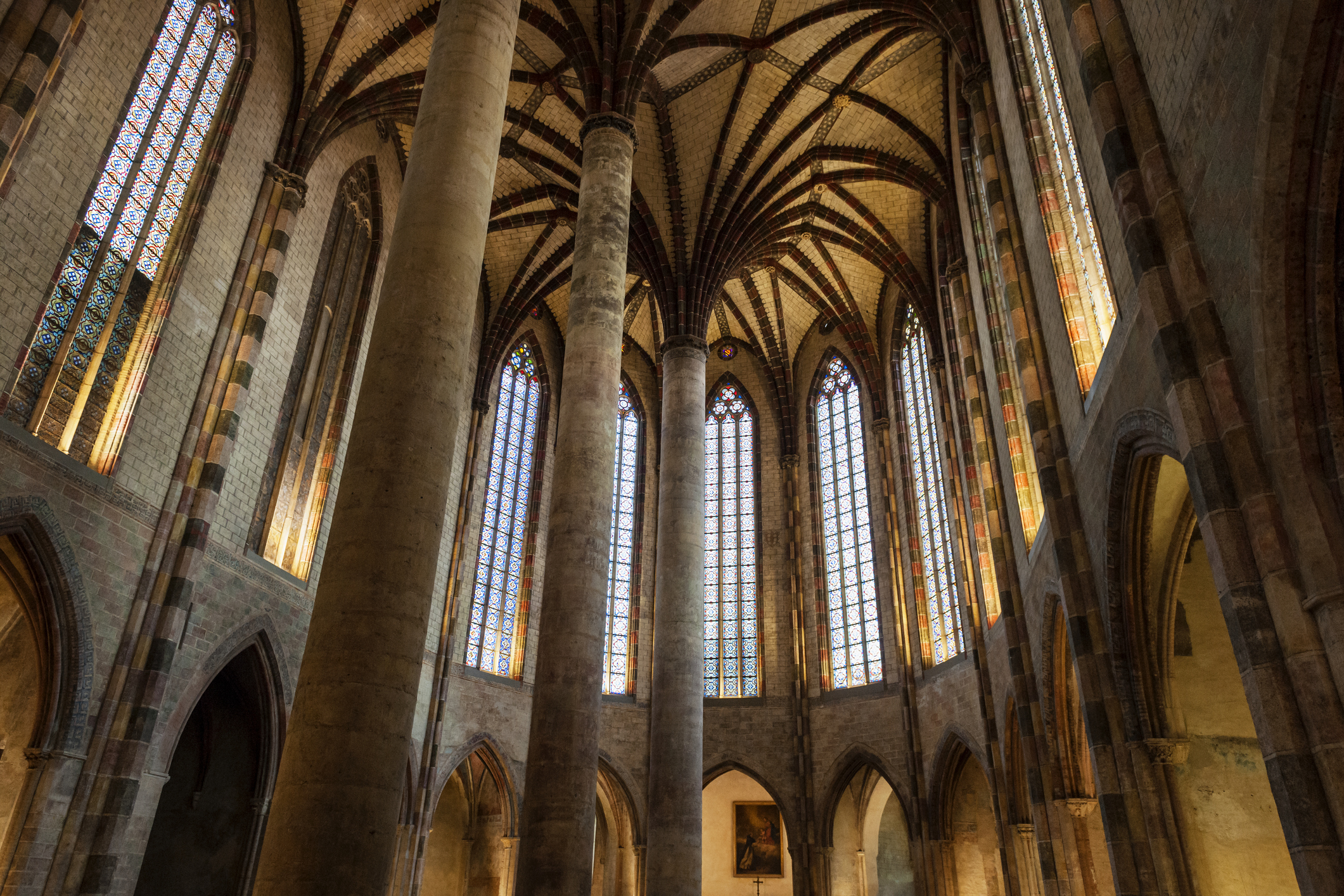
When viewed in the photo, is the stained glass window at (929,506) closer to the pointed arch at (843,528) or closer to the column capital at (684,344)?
the pointed arch at (843,528)

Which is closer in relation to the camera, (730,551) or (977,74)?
(977,74)

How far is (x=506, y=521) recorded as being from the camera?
20641 mm

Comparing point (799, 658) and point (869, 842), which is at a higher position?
point (799, 658)

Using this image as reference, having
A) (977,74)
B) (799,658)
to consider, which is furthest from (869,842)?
(977,74)

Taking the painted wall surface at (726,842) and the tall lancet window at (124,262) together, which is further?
the painted wall surface at (726,842)

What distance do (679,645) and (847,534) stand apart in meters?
8.07

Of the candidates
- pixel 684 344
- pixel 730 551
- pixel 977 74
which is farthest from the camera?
pixel 730 551

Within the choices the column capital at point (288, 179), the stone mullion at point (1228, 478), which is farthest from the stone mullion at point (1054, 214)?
the column capital at point (288, 179)

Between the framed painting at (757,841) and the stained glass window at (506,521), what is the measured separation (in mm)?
7016

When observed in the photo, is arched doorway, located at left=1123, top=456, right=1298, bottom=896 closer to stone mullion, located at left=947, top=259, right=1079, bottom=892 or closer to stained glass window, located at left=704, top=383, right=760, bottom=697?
stone mullion, located at left=947, top=259, right=1079, bottom=892

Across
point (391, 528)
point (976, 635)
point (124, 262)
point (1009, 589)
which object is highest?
point (124, 262)

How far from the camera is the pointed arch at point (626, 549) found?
20766mm

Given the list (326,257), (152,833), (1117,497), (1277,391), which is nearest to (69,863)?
(152,833)

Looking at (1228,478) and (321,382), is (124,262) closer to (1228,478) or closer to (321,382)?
(321,382)
